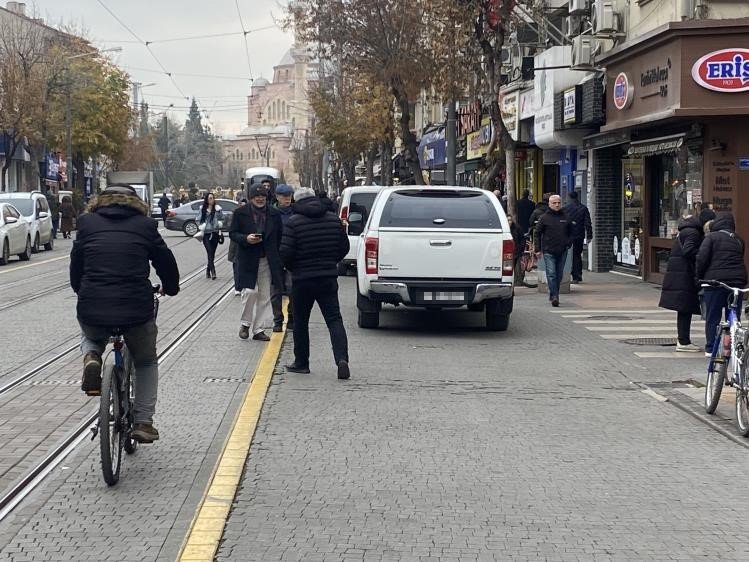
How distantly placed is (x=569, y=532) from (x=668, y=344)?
8.74 m

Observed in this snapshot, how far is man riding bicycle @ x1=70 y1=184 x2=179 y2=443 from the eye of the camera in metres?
6.91

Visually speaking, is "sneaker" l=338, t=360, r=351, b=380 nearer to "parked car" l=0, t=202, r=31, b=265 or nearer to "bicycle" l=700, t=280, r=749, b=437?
"bicycle" l=700, t=280, r=749, b=437

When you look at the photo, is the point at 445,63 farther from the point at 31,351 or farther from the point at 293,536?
the point at 293,536

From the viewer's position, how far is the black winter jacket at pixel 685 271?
13.1 meters

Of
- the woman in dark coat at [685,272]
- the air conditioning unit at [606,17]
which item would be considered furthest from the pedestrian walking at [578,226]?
the woman in dark coat at [685,272]

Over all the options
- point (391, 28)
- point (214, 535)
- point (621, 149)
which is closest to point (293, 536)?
point (214, 535)

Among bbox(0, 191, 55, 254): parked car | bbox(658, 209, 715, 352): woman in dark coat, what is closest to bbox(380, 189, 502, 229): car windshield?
bbox(658, 209, 715, 352): woman in dark coat

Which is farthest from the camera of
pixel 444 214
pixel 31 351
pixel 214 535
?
pixel 444 214

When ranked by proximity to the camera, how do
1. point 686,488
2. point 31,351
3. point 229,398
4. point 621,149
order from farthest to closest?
point 621,149 → point 31,351 → point 229,398 → point 686,488

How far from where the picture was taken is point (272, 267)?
14.0m

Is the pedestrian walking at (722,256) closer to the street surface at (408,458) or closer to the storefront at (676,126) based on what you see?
the street surface at (408,458)

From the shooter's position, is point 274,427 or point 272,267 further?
point 272,267

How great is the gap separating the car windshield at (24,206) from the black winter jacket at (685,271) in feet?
80.2

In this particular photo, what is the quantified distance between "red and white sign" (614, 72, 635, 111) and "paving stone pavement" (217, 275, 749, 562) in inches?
401
